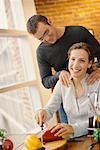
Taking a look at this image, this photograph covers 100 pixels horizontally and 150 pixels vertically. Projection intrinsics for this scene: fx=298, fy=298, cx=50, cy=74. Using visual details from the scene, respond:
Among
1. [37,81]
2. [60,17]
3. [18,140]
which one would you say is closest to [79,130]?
[18,140]

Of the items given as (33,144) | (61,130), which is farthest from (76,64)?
(33,144)

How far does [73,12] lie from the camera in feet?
18.1

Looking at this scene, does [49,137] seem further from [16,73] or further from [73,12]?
[73,12]

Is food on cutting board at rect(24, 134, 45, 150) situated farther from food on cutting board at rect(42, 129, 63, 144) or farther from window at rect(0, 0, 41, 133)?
window at rect(0, 0, 41, 133)

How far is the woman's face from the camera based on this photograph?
1.74 m

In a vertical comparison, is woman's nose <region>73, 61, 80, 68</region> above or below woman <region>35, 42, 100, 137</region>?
above

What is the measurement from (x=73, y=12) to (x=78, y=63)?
392 centimetres

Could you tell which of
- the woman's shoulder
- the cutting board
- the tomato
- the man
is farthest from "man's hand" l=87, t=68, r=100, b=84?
the tomato

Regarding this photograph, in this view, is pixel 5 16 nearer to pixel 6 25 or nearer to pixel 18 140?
pixel 6 25

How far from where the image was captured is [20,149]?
4.59ft

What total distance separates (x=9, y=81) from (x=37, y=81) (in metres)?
0.31

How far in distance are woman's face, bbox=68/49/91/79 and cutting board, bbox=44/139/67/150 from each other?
50 centimetres

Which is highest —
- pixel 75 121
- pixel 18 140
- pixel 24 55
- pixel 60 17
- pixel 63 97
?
pixel 60 17

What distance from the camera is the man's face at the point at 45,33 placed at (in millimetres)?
1900
